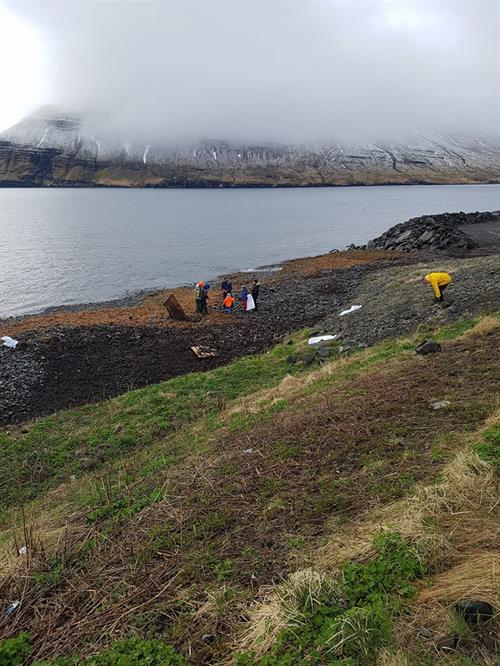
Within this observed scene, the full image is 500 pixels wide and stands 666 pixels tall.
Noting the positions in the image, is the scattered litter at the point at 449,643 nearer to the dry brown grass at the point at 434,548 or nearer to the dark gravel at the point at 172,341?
the dry brown grass at the point at 434,548

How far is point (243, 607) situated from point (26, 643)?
257 centimetres

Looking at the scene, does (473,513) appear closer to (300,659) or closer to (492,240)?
(300,659)

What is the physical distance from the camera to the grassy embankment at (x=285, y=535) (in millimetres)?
4727

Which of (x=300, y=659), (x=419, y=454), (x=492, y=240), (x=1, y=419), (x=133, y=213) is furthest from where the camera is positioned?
(x=133, y=213)

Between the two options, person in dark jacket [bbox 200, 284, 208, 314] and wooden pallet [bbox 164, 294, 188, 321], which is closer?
wooden pallet [bbox 164, 294, 188, 321]

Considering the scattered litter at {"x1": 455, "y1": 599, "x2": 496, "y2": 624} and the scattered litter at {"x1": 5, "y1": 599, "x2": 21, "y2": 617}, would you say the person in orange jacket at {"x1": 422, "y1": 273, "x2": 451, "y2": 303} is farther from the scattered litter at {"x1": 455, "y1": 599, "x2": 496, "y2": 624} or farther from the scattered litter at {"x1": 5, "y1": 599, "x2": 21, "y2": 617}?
the scattered litter at {"x1": 5, "y1": 599, "x2": 21, "y2": 617}

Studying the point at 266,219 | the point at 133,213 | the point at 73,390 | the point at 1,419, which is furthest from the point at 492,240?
the point at 133,213

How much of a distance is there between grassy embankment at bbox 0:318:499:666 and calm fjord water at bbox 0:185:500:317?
33619 mm

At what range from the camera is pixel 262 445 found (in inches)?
375

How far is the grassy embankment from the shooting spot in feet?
15.5

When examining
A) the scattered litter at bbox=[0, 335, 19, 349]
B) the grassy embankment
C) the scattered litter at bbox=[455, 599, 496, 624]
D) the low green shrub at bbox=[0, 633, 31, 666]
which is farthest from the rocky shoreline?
the scattered litter at bbox=[455, 599, 496, 624]

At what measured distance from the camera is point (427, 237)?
45312 mm

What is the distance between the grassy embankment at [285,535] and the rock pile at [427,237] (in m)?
34.6

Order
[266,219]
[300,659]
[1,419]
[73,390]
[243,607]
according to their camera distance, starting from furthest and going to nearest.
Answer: [266,219] → [73,390] → [1,419] → [243,607] → [300,659]
